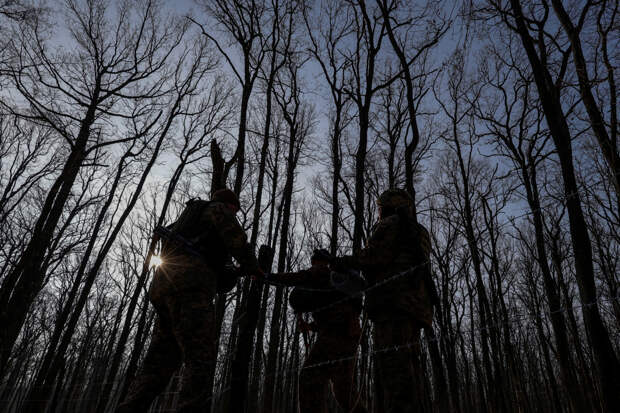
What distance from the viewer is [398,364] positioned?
2.38 m

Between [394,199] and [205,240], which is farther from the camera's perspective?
[394,199]

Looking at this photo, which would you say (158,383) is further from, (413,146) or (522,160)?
(522,160)

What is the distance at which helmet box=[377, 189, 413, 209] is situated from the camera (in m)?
3.03

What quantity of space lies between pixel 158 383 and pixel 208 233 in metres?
1.14

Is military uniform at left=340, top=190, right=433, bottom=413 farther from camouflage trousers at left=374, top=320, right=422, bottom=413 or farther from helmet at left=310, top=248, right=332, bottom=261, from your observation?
helmet at left=310, top=248, right=332, bottom=261

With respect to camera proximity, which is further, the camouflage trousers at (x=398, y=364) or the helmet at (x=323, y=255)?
the helmet at (x=323, y=255)

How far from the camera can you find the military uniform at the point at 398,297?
2.36 m

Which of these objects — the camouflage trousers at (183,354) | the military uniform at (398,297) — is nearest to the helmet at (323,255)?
the military uniform at (398,297)

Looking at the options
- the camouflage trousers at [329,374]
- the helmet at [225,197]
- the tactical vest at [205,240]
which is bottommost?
the camouflage trousers at [329,374]

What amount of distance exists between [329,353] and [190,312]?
134 cm

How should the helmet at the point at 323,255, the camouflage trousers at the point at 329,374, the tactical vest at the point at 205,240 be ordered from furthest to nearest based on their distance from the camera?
the helmet at the point at 323,255
the camouflage trousers at the point at 329,374
the tactical vest at the point at 205,240

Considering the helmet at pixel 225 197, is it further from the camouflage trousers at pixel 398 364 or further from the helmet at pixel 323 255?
the camouflage trousers at pixel 398 364

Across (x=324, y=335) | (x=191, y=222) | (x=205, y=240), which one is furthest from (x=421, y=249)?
(x=191, y=222)

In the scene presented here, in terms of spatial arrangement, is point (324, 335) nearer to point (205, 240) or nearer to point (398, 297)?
point (398, 297)
